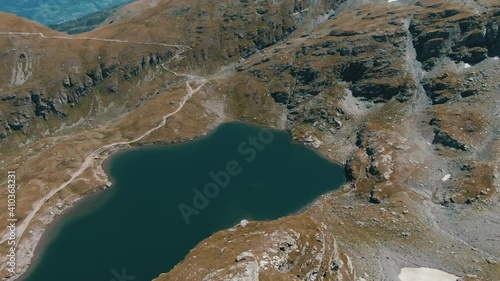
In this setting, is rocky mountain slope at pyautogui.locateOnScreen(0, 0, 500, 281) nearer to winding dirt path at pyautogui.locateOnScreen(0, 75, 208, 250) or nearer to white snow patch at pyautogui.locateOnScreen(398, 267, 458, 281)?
winding dirt path at pyautogui.locateOnScreen(0, 75, 208, 250)

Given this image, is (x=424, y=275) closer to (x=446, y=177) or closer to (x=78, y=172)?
(x=446, y=177)

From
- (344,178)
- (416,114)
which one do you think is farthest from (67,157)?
(416,114)

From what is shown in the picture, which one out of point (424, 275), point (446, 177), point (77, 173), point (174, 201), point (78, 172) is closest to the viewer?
point (424, 275)

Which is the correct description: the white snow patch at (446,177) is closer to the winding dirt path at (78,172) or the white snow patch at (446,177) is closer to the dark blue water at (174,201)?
the dark blue water at (174,201)

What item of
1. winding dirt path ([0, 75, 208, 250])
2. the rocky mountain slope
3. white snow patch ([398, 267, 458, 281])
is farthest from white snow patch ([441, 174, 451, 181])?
winding dirt path ([0, 75, 208, 250])

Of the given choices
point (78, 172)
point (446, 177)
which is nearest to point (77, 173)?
point (78, 172)

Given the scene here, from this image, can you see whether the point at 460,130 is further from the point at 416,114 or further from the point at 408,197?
the point at 408,197
